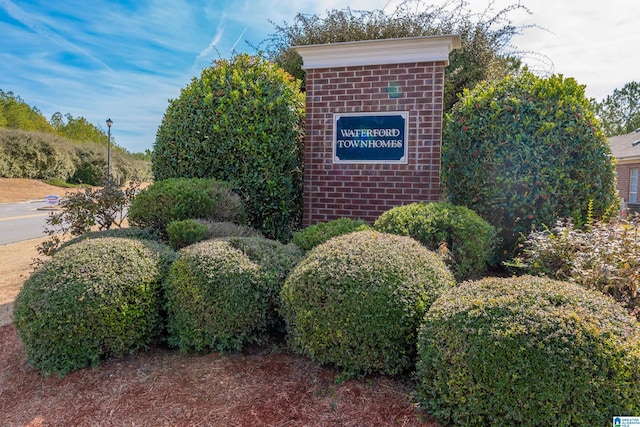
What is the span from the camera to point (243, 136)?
207 inches

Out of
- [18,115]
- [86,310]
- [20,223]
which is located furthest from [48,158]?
[86,310]

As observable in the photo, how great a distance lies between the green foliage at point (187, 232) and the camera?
4066 millimetres

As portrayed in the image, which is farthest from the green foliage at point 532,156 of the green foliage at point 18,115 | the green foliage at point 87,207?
the green foliage at point 18,115

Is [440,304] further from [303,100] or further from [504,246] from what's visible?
[303,100]

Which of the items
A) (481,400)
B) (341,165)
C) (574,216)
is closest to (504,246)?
(574,216)

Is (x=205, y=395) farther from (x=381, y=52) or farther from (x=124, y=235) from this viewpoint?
(x=381, y=52)

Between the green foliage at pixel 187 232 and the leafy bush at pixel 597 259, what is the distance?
9.44ft

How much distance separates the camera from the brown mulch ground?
249 centimetres

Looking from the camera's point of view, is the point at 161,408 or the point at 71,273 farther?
the point at 71,273

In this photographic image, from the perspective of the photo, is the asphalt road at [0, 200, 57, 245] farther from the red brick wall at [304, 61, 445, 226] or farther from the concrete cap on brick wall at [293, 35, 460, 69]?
the concrete cap on brick wall at [293, 35, 460, 69]

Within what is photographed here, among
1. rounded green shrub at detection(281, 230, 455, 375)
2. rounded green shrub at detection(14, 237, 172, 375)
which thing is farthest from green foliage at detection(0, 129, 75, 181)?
rounded green shrub at detection(281, 230, 455, 375)

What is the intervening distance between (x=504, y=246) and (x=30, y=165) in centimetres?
3406

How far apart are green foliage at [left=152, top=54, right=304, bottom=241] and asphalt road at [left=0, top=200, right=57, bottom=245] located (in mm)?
6567

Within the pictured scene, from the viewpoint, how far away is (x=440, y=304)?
2502mm
